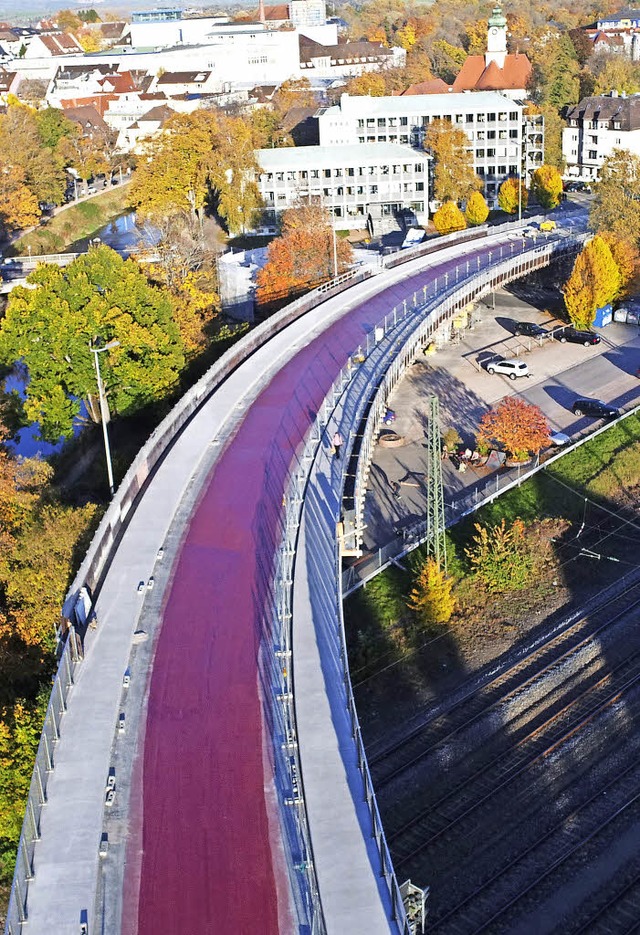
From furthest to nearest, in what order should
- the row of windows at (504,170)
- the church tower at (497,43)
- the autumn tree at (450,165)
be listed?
the church tower at (497,43) → the row of windows at (504,170) → the autumn tree at (450,165)

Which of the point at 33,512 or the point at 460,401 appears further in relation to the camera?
the point at 460,401

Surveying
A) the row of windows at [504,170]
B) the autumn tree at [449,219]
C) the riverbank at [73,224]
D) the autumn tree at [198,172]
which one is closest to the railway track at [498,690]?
the autumn tree at [449,219]

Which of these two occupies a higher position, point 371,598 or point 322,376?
point 322,376

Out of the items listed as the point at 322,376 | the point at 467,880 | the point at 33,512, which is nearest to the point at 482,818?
the point at 467,880

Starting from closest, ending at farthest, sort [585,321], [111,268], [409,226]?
[111,268] → [585,321] → [409,226]

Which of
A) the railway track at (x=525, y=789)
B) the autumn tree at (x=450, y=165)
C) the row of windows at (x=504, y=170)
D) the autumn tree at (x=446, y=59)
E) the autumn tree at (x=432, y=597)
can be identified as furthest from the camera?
the autumn tree at (x=446, y=59)

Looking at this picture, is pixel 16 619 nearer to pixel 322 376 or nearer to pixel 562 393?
pixel 322 376

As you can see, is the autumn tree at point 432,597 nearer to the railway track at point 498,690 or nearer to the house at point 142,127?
the railway track at point 498,690

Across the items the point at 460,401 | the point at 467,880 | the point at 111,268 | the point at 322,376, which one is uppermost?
the point at 111,268
